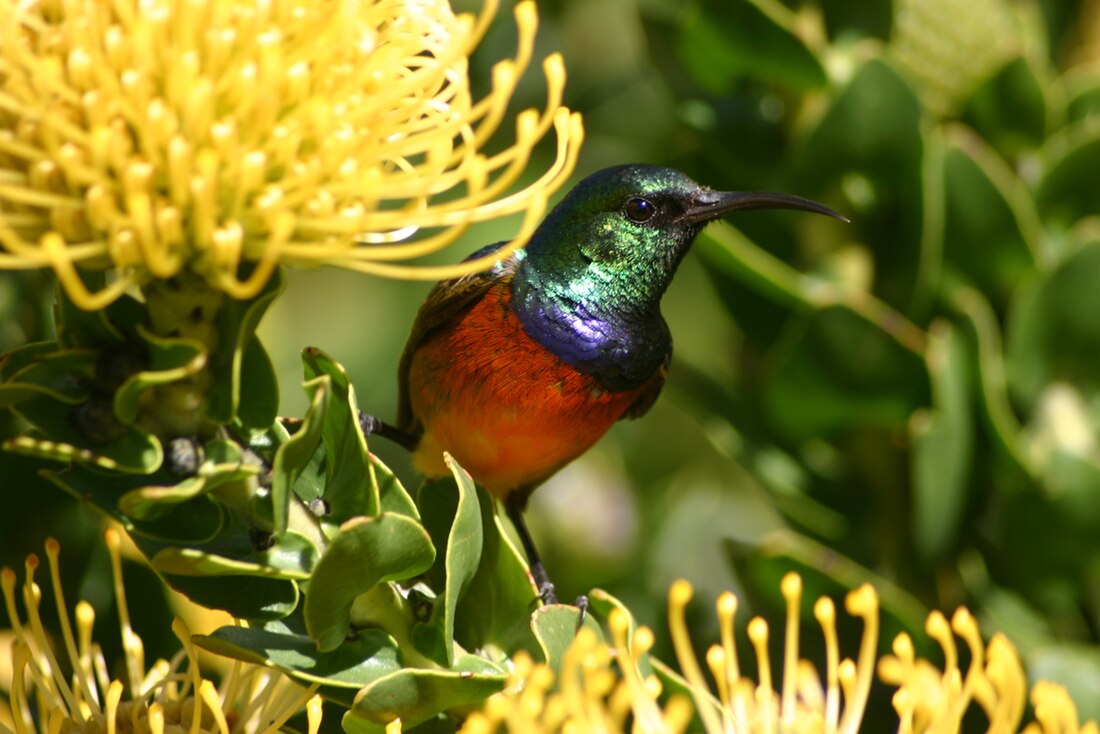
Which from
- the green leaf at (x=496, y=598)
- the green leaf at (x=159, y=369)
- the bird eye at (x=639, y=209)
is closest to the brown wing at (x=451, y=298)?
the bird eye at (x=639, y=209)

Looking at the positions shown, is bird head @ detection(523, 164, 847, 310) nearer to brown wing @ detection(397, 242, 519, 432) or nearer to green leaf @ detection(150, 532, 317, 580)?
brown wing @ detection(397, 242, 519, 432)

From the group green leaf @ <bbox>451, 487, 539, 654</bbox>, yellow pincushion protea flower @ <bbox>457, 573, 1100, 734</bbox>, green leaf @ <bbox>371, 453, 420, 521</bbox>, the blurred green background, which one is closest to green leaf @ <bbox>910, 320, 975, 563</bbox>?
the blurred green background

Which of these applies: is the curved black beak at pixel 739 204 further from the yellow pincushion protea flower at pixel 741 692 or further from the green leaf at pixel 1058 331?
the yellow pincushion protea flower at pixel 741 692

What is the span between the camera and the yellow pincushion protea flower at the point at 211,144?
0.93 meters

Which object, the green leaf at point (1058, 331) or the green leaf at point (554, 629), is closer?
the green leaf at point (554, 629)

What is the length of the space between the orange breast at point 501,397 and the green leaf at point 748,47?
442 mm

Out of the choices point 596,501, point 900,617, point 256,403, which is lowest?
point 596,501

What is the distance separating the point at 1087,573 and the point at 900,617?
1.02ft

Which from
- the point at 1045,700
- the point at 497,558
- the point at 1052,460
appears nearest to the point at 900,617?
the point at 1052,460

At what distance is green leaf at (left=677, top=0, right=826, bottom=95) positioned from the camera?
1.81 metres

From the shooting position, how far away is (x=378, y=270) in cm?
96

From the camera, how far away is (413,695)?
109cm

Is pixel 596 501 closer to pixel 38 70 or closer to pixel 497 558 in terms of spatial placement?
pixel 497 558

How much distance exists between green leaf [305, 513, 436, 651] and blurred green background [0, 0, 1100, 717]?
0.71 m
